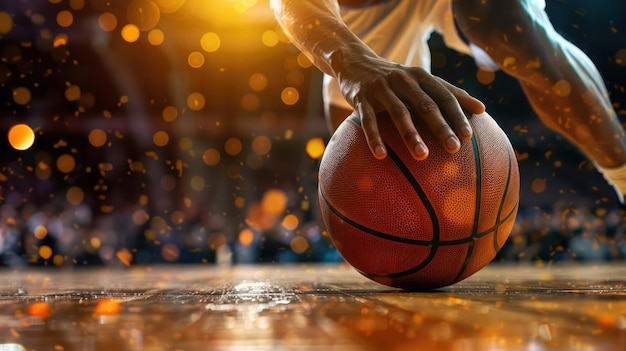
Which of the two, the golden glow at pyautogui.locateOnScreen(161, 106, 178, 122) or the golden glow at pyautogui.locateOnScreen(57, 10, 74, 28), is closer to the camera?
the golden glow at pyautogui.locateOnScreen(57, 10, 74, 28)

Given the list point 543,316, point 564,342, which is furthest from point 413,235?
point 564,342

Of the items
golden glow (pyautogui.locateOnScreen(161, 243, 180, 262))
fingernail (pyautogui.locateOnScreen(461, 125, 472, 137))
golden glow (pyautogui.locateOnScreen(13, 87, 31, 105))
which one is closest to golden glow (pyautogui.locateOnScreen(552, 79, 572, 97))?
fingernail (pyautogui.locateOnScreen(461, 125, 472, 137))

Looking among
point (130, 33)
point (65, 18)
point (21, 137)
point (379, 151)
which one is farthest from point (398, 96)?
point (21, 137)

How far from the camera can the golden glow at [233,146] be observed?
29.9 ft

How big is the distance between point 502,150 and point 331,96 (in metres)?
1.31

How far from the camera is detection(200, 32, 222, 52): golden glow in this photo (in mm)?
8484

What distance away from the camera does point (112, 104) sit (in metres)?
8.74

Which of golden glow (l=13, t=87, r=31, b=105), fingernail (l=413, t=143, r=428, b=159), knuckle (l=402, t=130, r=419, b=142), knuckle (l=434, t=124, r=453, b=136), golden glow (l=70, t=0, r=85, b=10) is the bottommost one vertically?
fingernail (l=413, t=143, r=428, b=159)

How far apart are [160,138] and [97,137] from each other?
84 centimetres

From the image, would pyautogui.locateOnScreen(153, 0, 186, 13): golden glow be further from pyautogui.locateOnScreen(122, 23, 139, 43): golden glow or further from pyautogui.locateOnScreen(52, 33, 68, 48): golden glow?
pyautogui.locateOnScreen(52, 33, 68, 48): golden glow

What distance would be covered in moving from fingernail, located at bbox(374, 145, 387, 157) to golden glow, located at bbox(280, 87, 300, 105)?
7646 millimetres

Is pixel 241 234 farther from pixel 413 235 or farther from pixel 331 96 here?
pixel 413 235

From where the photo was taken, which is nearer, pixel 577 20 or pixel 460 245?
pixel 460 245

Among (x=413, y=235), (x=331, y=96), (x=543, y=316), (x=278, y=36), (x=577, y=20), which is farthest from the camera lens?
(x=278, y=36)
